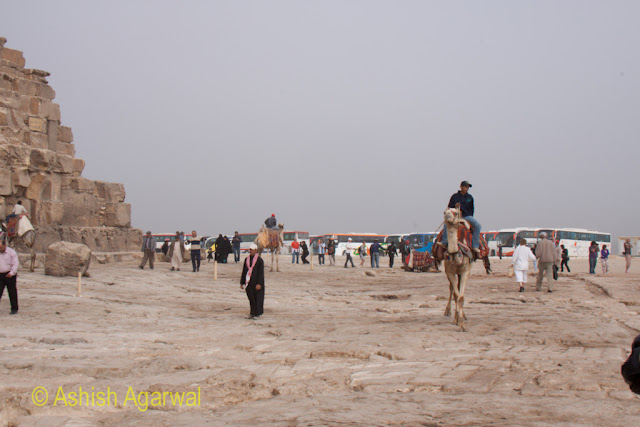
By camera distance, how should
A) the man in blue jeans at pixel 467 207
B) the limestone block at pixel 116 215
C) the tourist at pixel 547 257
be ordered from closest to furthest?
the man in blue jeans at pixel 467 207 → the tourist at pixel 547 257 → the limestone block at pixel 116 215

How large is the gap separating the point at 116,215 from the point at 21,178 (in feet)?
17.0

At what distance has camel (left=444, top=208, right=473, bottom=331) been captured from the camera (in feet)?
33.9

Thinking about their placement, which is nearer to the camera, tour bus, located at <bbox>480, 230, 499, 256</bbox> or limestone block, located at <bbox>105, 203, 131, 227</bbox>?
limestone block, located at <bbox>105, 203, 131, 227</bbox>

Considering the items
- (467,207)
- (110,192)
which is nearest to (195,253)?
(110,192)

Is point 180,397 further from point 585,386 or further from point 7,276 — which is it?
point 7,276

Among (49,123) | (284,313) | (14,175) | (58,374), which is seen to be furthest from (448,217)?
(49,123)

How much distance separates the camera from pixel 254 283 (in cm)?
1184

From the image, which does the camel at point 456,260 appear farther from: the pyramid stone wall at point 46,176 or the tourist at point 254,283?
the pyramid stone wall at point 46,176

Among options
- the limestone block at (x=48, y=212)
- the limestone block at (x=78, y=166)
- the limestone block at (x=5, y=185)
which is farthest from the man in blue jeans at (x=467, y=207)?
the limestone block at (x=78, y=166)

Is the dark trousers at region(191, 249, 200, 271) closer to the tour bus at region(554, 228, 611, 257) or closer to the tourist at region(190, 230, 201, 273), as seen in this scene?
the tourist at region(190, 230, 201, 273)

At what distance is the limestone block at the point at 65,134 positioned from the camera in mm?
21484

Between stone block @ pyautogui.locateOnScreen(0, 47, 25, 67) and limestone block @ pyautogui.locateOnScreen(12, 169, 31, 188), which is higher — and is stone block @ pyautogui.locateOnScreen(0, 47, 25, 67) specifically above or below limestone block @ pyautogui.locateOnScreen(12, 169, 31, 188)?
above
